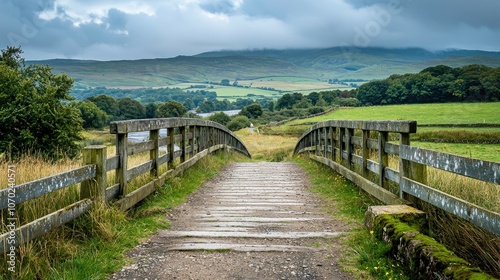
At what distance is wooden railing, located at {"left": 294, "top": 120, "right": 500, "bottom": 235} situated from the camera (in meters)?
3.57

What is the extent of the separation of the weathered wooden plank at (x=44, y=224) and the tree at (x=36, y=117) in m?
14.2

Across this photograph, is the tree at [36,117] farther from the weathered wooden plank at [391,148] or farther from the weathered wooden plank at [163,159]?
the weathered wooden plank at [391,148]

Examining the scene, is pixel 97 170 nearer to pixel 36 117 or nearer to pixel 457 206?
pixel 457 206

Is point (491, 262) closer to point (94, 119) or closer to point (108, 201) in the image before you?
point (108, 201)

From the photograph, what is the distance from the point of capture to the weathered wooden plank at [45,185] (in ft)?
12.0

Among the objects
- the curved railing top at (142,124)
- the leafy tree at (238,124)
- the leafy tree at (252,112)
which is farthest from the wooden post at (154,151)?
the leafy tree at (252,112)

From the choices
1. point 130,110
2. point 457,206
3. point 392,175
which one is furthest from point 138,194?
point 130,110

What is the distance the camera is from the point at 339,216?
6.62m

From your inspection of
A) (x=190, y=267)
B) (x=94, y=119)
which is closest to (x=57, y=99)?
(x=190, y=267)

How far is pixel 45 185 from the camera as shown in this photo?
4199mm

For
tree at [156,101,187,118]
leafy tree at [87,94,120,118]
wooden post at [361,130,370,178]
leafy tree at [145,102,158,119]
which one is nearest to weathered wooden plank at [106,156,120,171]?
wooden post at [361,130,370,178]

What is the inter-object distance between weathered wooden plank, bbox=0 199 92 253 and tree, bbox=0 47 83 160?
46.7 feet

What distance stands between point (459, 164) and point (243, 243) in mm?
2527

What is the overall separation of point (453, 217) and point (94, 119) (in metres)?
61.8
